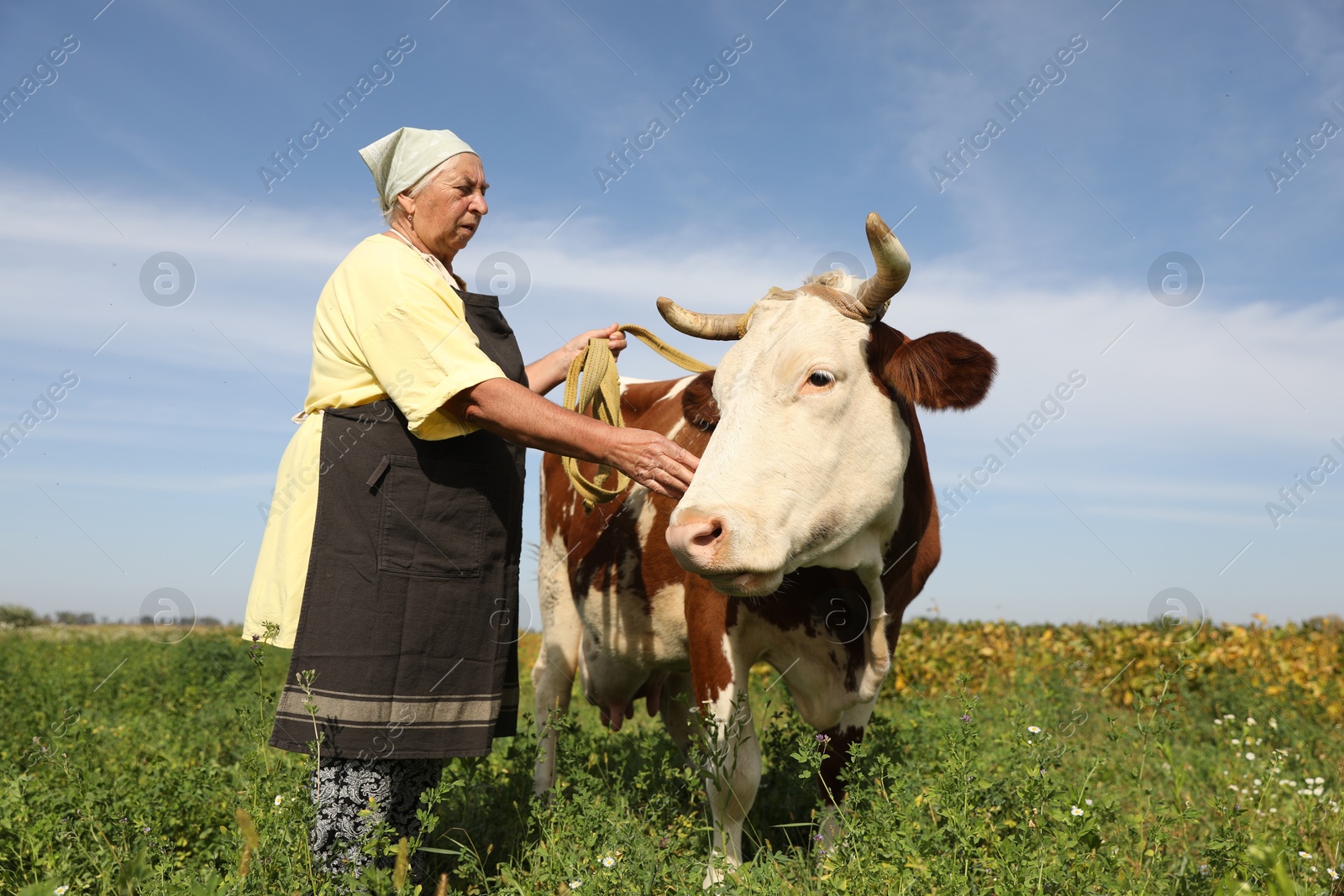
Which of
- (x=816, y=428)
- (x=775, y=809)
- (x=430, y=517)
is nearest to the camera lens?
(x=430, y=517)

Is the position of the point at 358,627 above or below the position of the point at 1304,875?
above

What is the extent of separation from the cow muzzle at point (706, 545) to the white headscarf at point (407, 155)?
1433 millimetres

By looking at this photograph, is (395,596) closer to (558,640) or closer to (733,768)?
(733,768)

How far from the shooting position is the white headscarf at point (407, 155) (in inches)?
116

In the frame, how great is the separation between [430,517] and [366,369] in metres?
0.50

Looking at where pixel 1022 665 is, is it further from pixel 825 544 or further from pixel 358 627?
pixel 358 627

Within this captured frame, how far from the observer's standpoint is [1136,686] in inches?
331

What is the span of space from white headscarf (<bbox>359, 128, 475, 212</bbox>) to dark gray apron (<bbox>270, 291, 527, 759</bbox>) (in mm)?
455

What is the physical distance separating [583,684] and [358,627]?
2555mm

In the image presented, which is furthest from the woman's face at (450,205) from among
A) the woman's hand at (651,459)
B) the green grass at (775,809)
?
the green grass at (775,809)

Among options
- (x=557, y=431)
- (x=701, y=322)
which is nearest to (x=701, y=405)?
(x=701, y=322)

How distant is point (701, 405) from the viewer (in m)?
3.92

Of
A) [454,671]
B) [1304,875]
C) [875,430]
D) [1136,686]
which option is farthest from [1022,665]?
[454,671]

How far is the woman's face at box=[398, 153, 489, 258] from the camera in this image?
296cm
